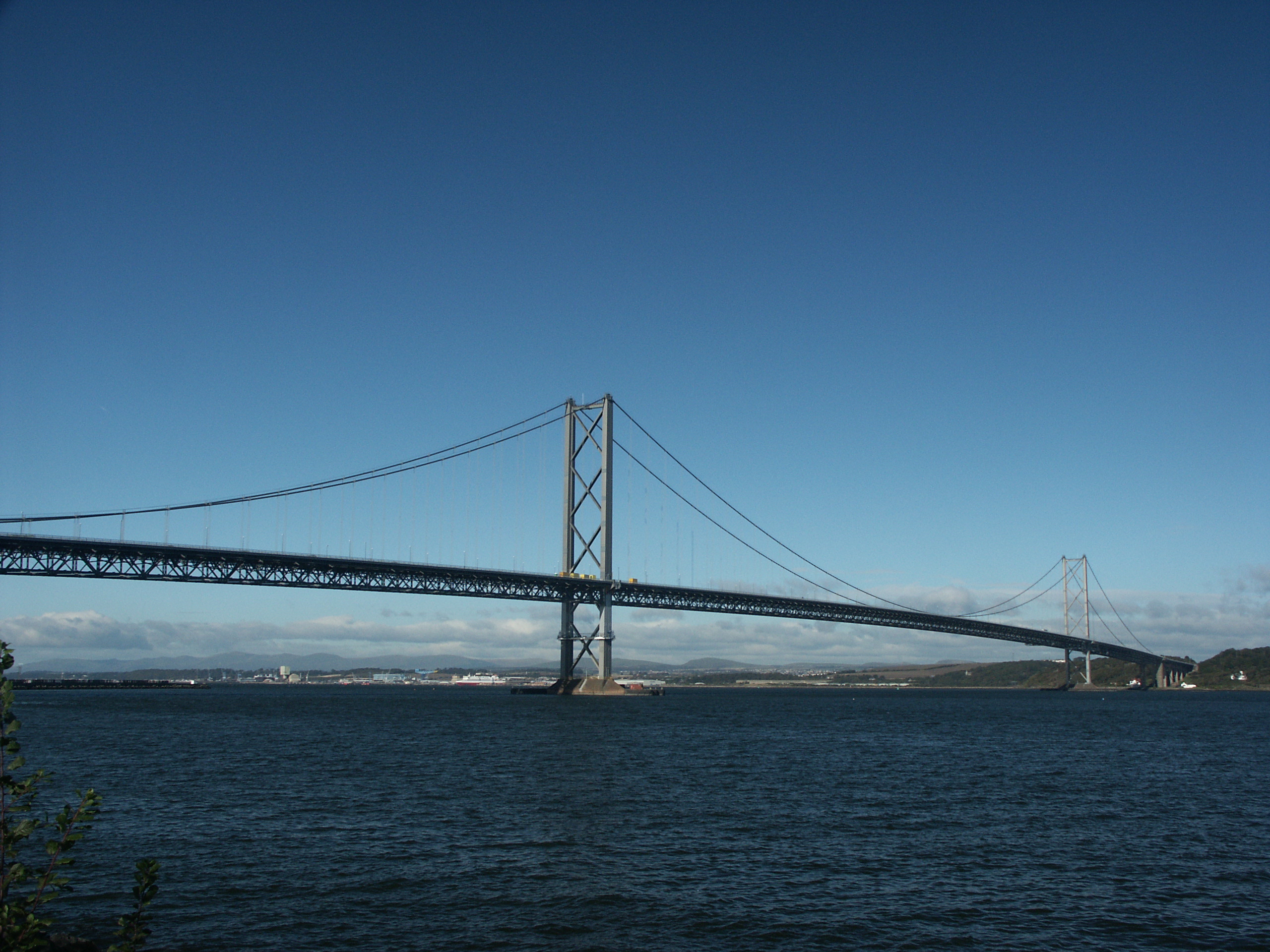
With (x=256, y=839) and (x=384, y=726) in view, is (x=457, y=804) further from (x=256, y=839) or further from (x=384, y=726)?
(x=384, y=726)

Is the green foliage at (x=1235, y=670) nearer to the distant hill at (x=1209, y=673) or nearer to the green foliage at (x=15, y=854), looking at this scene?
the distant hill at (x=1209, y=673)

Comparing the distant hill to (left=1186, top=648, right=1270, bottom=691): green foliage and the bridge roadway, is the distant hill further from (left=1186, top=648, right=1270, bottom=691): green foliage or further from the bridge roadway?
the bridge roadway

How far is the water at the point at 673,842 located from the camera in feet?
44.2

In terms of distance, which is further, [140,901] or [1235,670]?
[1235,670]

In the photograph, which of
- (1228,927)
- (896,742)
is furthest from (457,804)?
(896,742)

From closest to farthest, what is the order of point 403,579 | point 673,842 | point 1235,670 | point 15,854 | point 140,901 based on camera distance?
1. point 140,901
2. point 15,854
3. point 673,842
4. point 403,579
5. point 1235,670

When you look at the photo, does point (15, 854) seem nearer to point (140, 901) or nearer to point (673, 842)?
point (140, 901)

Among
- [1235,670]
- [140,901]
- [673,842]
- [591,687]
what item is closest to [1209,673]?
[1235,670]

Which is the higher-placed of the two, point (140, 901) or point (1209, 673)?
point (140, 901)

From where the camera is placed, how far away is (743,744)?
39844 millimetres

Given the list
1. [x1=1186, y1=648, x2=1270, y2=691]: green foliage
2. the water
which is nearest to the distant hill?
[x1=1186, y1=648, x2=1270, y2=691]: green foliage

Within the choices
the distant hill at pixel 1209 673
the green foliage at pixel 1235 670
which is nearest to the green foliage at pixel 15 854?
the distant hill at pixel 1209 673

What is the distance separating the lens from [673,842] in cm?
1877

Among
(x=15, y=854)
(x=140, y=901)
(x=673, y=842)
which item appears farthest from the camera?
(x=673, y=842)
